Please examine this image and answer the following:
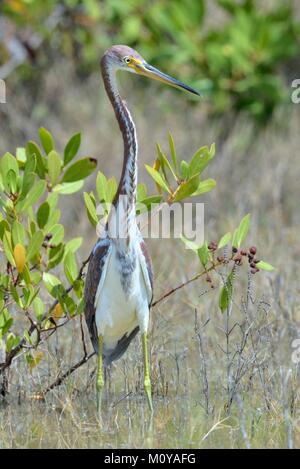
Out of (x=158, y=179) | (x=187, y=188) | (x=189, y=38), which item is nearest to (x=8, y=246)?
(x=158, y=179)

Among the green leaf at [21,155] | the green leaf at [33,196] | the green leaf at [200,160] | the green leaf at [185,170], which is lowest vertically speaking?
the green leaf at [33,196]

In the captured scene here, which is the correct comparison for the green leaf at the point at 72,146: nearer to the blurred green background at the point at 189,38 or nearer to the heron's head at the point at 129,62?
the heron's head at the point at 129,62

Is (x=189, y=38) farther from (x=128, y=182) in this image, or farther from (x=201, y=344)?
(x=201, y=344)

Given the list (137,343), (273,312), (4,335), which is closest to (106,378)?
(137,343)

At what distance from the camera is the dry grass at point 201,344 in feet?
14.7

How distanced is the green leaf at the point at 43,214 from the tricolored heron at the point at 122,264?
0.87 feet

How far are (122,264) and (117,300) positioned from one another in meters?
0.18

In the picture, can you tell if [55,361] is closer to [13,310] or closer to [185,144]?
[13,310]

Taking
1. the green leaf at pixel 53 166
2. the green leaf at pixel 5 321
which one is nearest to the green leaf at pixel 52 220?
the green leaf at pixel 53 166

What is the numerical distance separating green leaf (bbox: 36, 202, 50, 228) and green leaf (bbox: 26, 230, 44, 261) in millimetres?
187

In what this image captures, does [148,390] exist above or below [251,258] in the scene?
below

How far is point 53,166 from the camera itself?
473cm

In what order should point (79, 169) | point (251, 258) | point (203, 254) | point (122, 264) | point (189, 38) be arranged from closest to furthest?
point (251, 258), point (203, 254), point (122, 264), point (79, 169), point (189, 38)

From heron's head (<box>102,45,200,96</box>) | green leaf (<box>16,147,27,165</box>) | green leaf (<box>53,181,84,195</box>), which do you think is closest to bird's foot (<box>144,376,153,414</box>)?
green leaf (<box>53,181,84,195</box>)
